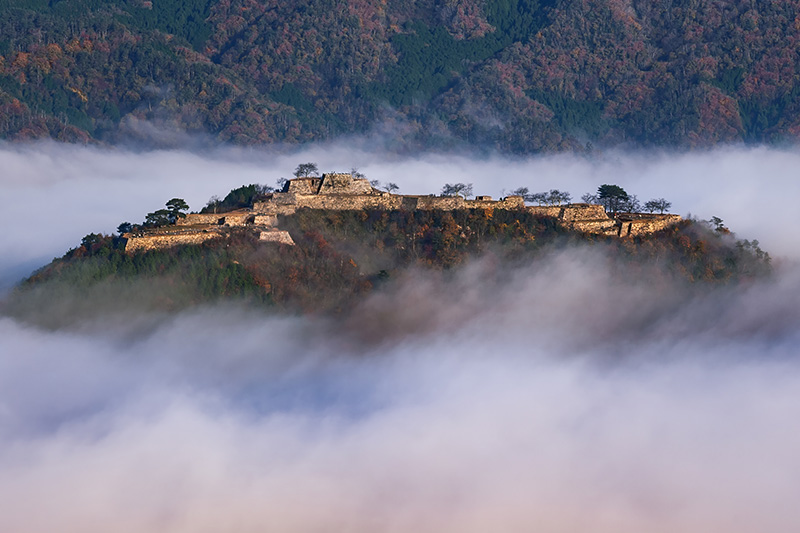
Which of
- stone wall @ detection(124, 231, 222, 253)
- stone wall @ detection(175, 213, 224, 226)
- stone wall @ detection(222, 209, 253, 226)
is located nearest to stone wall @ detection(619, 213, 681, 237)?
stone wall @ detection(222, 209, 253, 226)

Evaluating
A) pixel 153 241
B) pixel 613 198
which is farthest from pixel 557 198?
pixel 153 241

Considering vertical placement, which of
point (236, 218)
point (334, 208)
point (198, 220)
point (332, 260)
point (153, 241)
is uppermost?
point (334, 208)

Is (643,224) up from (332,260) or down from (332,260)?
up

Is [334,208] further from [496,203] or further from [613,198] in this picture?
[613,198]

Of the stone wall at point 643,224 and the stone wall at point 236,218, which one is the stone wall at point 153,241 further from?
the stone wall at point 643,224

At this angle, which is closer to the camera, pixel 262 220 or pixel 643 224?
pixel 262 220

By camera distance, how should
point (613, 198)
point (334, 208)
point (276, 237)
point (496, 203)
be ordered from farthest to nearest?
1. point (613, 198)
2. point (496, 203)
3. point (334, 208)
4. point (276, 237)

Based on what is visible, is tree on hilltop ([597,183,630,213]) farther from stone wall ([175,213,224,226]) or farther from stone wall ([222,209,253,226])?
stone wall ([175,213,224,226])
